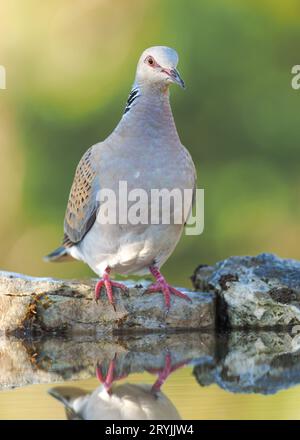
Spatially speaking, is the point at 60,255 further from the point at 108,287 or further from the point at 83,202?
the point at 108,287

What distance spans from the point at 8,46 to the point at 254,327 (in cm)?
504

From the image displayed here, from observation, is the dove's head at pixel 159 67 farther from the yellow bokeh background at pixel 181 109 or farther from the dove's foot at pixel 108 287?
the yellow bokeh background at pixel 181 109

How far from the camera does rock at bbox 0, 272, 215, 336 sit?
4.52 metres

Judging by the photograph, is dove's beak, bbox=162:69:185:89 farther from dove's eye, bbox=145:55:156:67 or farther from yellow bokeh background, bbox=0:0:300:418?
yellow bokeh background, bbox=0:0:300:418

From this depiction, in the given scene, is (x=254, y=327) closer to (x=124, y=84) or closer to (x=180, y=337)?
(x=180, y=337)

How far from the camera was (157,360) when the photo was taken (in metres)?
3.80

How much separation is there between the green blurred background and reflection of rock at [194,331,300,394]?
13.9 ft

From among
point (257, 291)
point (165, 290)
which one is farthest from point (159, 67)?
point (257, 291)

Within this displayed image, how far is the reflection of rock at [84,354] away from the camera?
3605 mm

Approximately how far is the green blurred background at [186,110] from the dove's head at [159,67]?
3.55 m

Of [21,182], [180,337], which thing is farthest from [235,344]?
[21,182]

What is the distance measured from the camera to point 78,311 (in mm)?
4574

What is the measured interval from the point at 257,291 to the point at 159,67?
3.95 feet

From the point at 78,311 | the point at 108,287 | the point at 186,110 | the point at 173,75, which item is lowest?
the point at 78,311
